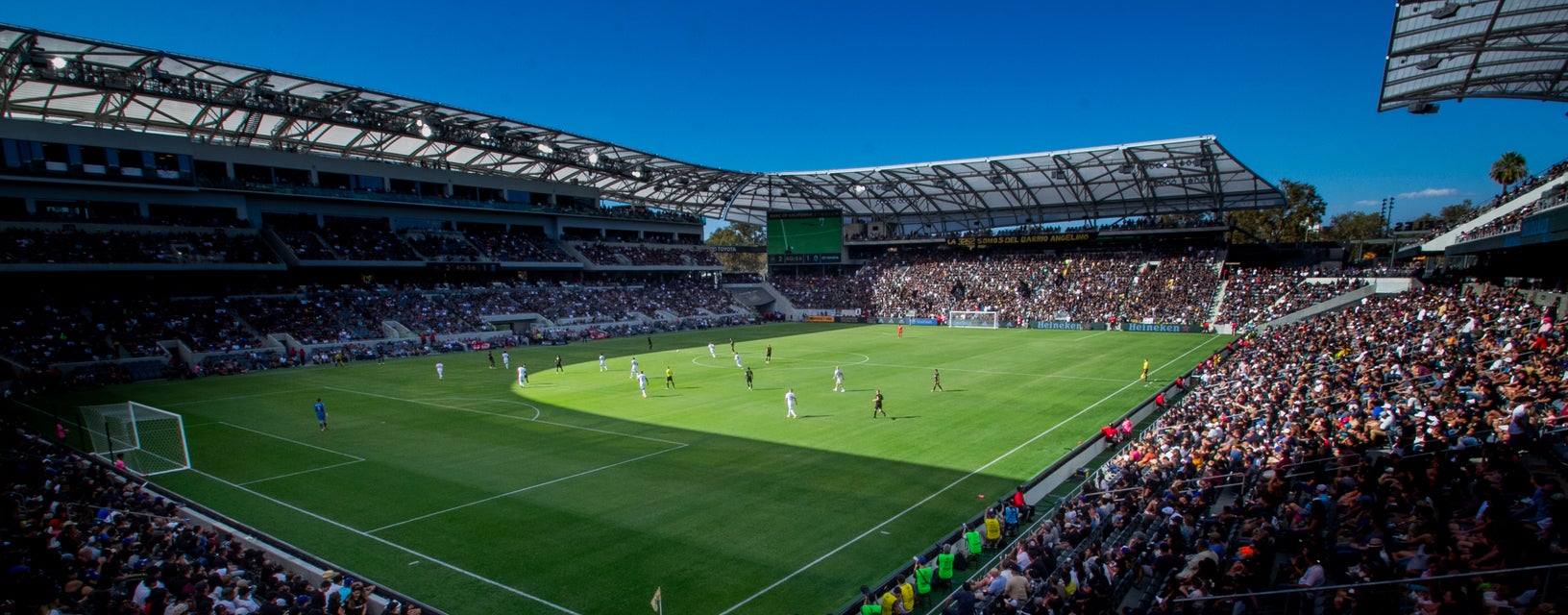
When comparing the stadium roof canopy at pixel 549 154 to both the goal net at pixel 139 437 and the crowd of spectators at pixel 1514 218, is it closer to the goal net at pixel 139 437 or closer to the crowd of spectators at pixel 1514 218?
the crowd of spectators at pixel 1514 218

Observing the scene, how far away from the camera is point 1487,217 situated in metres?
34.7

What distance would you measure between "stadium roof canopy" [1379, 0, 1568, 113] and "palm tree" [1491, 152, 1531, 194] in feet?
108

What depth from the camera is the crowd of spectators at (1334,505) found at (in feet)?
24.2

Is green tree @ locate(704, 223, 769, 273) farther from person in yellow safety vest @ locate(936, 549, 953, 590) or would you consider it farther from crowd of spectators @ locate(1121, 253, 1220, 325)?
person in yellow safety vest @ locate(936, 549, 953, 590)

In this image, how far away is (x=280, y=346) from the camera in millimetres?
42625

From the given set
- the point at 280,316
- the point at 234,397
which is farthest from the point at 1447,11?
the point at 280,316

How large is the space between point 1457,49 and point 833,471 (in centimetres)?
2466

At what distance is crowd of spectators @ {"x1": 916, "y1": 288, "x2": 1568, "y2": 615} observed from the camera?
24.2 ft

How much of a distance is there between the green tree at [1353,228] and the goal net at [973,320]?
53461 mm

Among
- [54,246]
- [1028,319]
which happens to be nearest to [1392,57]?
[1028,319]

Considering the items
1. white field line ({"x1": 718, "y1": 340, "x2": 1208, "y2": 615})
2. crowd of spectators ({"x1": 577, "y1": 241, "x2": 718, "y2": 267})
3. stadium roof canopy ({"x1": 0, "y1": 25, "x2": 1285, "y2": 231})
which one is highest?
stadium roof canopy ({"x1": 0, "y1": 25, "x2": 1285, "y2": 231})

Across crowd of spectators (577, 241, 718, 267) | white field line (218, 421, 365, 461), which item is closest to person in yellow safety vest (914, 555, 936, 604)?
white field line (218, 421, 365, 461)

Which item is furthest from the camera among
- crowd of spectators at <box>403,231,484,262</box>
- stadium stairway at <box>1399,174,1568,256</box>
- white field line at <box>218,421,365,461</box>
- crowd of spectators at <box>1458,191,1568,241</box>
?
crowd of spectators at <box>403,231,484,262</box>

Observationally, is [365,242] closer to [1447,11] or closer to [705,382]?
[705,382]
